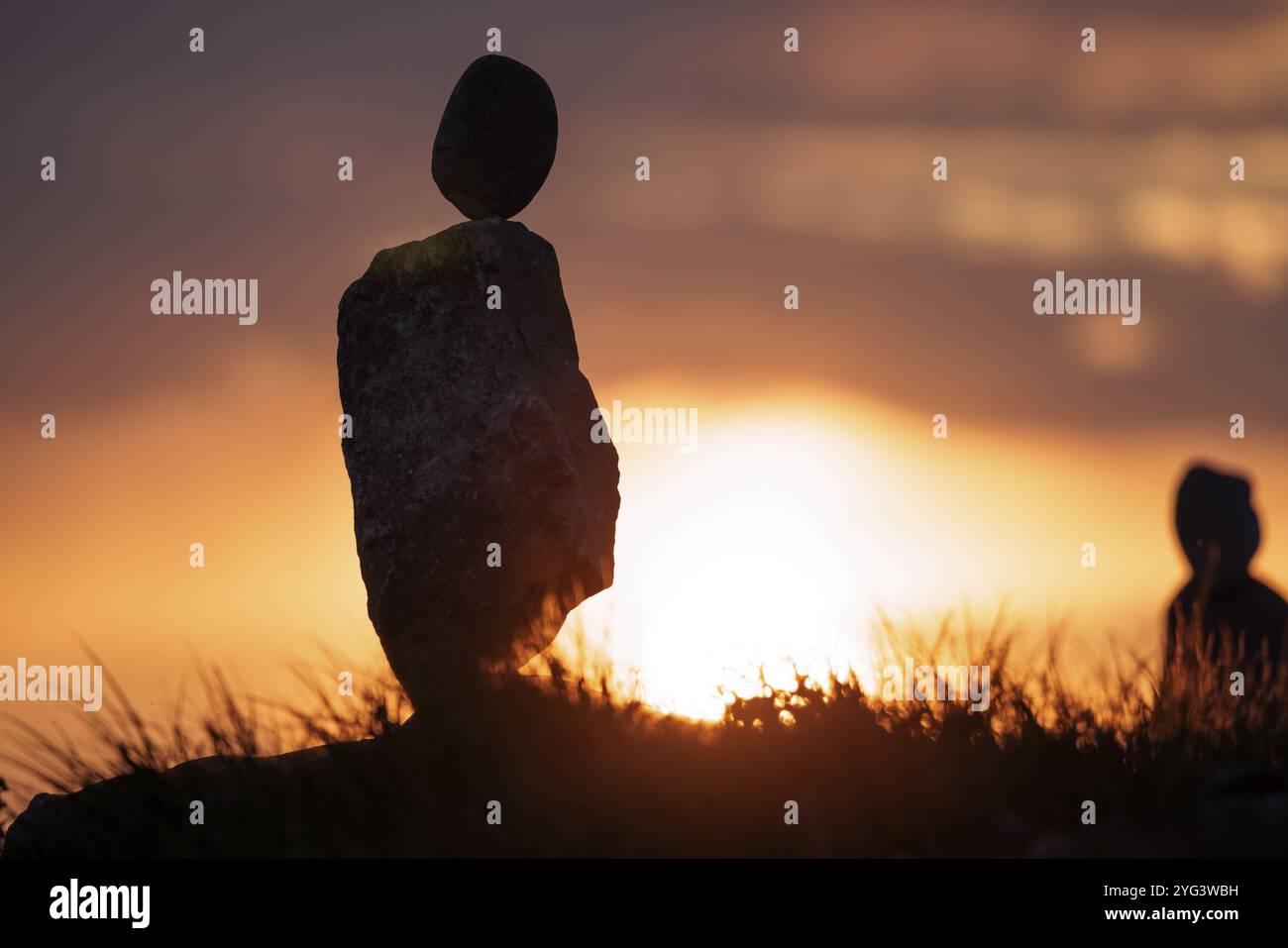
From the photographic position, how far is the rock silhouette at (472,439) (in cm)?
903

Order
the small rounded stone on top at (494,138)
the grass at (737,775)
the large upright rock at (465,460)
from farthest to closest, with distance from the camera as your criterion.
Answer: the small rounded stone on top at (494,138)
the large upright rock at (465,460)
the grass at (737,775)

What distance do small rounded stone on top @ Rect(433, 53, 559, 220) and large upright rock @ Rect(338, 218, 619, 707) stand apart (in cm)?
35

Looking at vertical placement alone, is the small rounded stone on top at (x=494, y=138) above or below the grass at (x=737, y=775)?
above

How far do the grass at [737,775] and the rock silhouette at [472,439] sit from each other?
1323 millimetres

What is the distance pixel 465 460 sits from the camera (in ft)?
29.6

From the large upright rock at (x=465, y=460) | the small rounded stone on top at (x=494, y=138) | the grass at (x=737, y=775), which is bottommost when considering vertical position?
the grass at (x=737, y=775)

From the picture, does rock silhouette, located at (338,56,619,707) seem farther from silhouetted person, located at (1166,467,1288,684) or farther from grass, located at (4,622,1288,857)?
silhouetted person, located at (1166,467,1288,684)

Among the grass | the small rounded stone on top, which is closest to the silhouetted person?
the grass

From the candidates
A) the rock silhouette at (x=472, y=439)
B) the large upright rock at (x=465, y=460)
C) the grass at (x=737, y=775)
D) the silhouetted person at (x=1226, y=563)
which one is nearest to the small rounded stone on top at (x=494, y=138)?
the rock silhouette at (x=472, y=439)

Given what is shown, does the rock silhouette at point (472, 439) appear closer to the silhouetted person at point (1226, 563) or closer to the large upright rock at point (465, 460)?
the large upright rock at point (465, 460)

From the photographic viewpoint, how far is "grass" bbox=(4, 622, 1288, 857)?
5938 mm

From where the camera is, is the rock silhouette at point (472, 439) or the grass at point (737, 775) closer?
the grass at point (737, 775)
